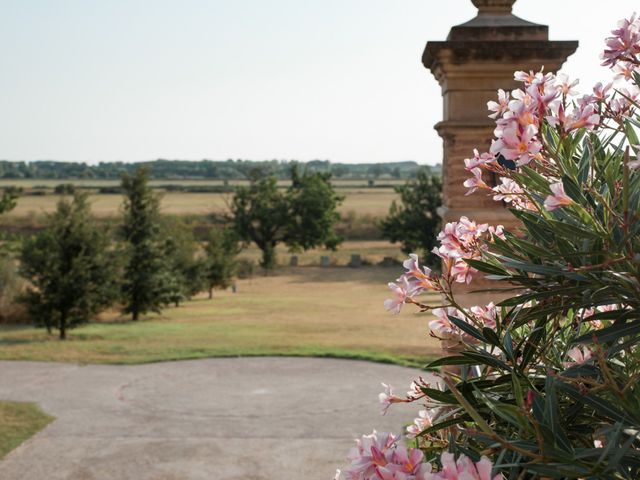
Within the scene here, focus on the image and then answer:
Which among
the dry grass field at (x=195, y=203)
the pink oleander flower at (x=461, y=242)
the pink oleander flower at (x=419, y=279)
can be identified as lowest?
the dry grass field at (x=195, y=203)

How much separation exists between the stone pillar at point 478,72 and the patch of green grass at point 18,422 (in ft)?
21.3

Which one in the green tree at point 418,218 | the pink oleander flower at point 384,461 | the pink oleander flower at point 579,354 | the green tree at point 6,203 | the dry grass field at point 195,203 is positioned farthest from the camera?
the dry grass field at point 195,203

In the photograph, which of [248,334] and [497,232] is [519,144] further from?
[248,334]

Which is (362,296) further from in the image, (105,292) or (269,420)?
(269,420)

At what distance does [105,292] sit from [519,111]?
1839 centimetres

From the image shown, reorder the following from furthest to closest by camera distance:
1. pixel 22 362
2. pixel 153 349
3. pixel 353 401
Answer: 1. pixel 153 349
2. pixel 22 362
3. pixel 353 401

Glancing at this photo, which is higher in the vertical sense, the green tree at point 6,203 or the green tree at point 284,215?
Result: the green tree at point 6,203

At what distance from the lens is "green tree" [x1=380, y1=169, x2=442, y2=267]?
4547 centimetres

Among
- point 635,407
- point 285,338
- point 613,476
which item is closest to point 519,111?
point 635,407

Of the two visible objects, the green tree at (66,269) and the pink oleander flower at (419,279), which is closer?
the pink oleander flower at (419,279)

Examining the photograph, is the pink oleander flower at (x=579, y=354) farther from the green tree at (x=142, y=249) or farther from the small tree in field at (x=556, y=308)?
the green tree at (x=142, y=249)

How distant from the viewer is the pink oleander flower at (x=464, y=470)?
5.50ft

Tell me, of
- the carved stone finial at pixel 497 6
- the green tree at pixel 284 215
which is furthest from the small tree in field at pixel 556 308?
the green tree at pixel 284 215

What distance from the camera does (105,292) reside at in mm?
19453
